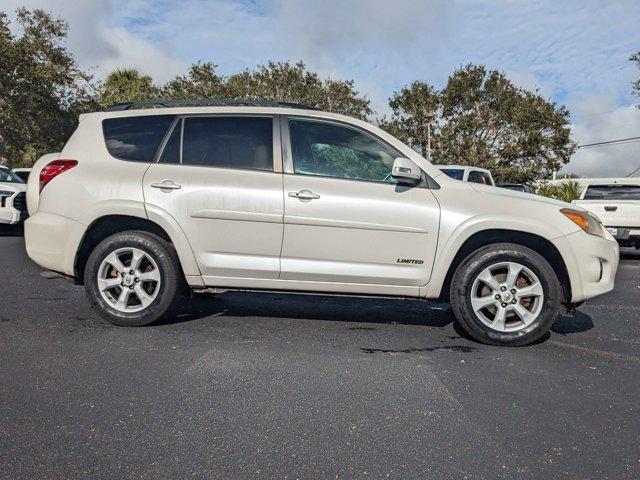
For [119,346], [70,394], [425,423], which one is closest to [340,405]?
[425,423]

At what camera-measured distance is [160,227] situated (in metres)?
4.44

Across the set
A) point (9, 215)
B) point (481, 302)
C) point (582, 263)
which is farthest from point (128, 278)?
point (9, 215)

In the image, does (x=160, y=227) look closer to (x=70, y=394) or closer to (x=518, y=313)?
(x=70, y=394)

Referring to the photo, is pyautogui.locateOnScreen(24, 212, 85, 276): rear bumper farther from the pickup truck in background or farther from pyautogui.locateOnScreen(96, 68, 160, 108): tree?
pyautogui.locateOnScreen(96, 68, 160, 108): tree

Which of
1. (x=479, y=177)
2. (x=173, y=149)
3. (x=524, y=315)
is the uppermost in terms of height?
(x=173, y=149)

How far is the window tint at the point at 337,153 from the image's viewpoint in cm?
434

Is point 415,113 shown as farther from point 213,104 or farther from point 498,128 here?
point 213,104

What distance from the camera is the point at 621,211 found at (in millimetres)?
10172

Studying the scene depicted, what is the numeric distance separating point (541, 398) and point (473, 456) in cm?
92

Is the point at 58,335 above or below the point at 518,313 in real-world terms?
→ below

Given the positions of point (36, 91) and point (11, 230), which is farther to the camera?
point (36, 91)

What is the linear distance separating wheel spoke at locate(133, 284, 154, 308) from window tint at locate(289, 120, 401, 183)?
1607 millimetres

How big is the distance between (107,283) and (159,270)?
1.49ft

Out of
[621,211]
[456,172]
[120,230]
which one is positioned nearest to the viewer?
[120,230]
